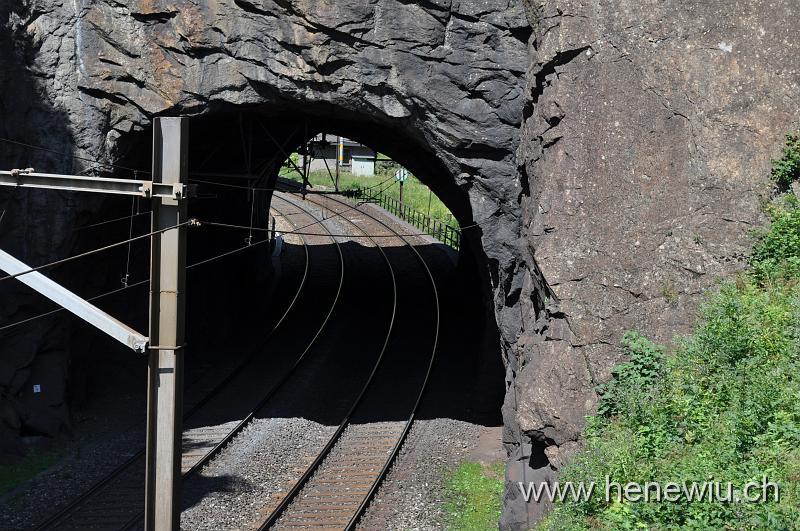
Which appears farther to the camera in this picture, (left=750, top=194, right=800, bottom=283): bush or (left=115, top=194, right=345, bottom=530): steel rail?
(left=115, top=194, right=345, bottom=530): steel rail

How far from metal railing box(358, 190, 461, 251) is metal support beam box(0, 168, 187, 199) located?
29.5 metres

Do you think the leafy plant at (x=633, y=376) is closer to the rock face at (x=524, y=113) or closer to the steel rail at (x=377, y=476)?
the rock face at (x=524, y=113)

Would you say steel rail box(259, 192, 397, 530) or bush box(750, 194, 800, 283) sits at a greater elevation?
bush box(750, 194, 800, 283)

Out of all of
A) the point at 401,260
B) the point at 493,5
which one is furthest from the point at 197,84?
the point at 401,260

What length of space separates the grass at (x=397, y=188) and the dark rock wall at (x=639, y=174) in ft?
102

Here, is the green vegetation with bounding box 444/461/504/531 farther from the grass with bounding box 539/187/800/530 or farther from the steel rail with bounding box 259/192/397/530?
the grass with bounding box 539/187/800/530

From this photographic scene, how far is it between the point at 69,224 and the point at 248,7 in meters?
5.71

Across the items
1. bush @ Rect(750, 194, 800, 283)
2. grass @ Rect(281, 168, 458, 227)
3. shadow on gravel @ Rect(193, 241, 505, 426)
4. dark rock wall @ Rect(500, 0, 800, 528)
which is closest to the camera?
bush @ Rect(750, 194, 800, 283)

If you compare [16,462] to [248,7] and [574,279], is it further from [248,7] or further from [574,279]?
[574,279]

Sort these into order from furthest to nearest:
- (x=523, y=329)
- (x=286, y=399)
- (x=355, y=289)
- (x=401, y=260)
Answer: (x=401, y=260)
(x=355, y=289)
(x=286, y=399)
(x=523, y=329)

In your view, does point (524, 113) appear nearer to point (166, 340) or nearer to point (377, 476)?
point (377, 476)

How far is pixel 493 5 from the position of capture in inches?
598

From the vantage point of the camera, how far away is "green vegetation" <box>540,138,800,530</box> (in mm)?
8789

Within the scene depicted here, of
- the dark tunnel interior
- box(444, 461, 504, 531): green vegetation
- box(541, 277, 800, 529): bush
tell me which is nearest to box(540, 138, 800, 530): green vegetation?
box(541, 277, 800, 529): bush
